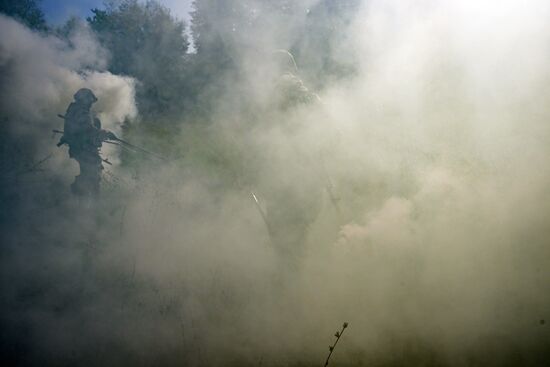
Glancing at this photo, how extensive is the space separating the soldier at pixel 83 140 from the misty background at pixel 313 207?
38cm

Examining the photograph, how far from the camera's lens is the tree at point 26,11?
10.8 meters

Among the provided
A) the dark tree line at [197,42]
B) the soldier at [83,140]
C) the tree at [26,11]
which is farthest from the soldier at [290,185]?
the tree at [26,11]

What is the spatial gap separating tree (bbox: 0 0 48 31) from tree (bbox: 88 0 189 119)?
164 centimetres

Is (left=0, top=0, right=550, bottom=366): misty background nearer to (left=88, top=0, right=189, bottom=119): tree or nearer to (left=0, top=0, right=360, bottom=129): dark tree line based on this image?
(left=0, top=0, right=360, bottom=129): dark tree line

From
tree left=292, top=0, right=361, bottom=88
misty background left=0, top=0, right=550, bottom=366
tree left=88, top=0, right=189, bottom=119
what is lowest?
misty background left=0, top=0, right=550, bottom=366

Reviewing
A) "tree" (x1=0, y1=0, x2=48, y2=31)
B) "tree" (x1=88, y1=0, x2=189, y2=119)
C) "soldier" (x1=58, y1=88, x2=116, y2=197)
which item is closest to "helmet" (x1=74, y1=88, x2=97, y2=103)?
"soldier" (x1=58, y1=88, x2=116, y2=197)

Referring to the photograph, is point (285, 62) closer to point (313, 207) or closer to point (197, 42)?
point (313, 207)

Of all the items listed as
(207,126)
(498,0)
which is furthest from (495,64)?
(207,126)

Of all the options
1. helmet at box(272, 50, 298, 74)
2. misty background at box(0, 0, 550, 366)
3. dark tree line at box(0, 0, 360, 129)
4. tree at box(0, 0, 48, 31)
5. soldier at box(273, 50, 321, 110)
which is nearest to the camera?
misty background at box(0, 0, 550, 366)

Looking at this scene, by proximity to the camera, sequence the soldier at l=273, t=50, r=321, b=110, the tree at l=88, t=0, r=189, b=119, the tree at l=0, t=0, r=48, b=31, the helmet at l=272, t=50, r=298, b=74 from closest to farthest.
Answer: the soldier at l=273, t=50, r=321, b=110, the helmet at l=272, t=50, r=298, b=74, the tree at l=88, t=0, r=189, b=119, the tree at l=0, t=0, r=48, b=31

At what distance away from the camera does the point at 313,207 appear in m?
4.54

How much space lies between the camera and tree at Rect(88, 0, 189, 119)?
8906 mm

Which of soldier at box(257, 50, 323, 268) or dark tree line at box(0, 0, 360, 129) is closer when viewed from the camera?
soldier at box(257, 50, 323, 268)

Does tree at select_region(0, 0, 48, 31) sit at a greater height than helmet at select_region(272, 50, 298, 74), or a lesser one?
greater
